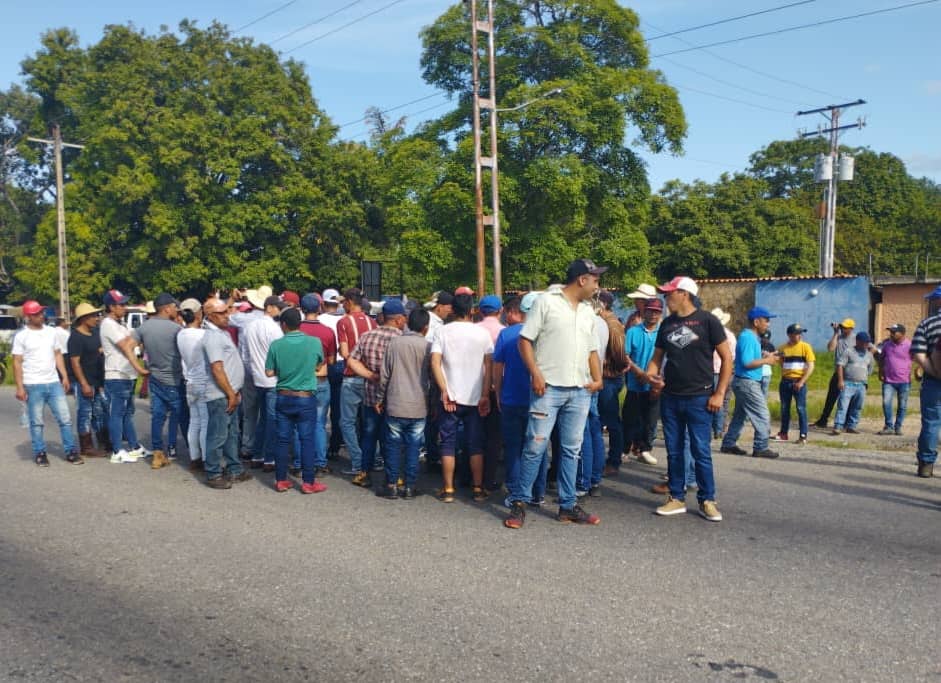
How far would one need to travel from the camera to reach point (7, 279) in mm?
44875

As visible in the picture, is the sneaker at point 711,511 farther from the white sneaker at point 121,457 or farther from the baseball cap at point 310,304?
the white sneaker at point 121,457

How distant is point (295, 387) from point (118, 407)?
280cm

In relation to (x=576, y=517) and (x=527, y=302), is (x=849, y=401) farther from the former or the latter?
(x=576, y=517)

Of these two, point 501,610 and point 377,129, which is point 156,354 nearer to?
point 501,610

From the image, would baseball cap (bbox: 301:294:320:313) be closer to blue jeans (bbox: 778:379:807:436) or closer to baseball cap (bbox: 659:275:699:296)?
baseball cap (bbox: 659:275:699:296)

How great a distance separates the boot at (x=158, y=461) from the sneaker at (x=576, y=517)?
4.69 meters

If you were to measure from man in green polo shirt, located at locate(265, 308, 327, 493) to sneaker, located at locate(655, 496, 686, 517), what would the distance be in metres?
3.12

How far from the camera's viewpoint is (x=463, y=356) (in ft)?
22.6

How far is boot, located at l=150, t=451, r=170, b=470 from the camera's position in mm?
8477

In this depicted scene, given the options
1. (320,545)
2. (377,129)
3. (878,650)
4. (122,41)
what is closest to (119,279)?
(122,41)

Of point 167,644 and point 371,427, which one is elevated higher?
point 371,427

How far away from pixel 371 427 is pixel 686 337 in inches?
120

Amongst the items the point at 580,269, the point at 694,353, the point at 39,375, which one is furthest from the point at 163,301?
the point at 694,353

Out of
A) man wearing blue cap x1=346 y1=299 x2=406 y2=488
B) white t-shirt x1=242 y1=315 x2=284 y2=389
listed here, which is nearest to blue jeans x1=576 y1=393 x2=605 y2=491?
man wearing blue cap x1=346 y1=299 x2=406 y2=488
